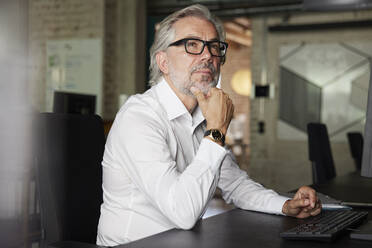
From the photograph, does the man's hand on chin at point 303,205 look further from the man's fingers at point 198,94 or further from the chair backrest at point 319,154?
the chair backrest at point 319,154

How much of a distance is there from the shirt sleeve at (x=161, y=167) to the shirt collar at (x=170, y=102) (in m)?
0.08

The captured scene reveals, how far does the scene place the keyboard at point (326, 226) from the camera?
46.3 inches

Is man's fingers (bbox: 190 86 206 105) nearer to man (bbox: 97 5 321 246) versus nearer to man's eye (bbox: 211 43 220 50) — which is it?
man (bbox: 97 5 321 246)

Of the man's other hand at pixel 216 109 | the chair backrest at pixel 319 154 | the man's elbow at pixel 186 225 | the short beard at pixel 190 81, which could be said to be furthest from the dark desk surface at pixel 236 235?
the chair backrest at pixel 319 154

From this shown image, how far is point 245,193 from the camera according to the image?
171 cm

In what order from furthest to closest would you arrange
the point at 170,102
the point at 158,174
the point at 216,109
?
the point at 170,102, the point at 216,109, the point at 158,174

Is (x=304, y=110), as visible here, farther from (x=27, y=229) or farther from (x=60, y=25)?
(x=27, y=229)

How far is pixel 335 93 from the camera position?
6750 mm

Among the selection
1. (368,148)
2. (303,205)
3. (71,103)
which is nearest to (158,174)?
(303,205)

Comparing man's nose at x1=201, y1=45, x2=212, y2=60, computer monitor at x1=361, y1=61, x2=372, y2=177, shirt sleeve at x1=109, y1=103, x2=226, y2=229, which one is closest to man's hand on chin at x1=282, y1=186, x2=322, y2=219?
computer monitor at x1=361, y1=61, x2=372, y2=177

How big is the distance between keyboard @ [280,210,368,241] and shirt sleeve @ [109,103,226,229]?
0.85ft

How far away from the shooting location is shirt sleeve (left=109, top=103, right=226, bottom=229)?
51.3 inches

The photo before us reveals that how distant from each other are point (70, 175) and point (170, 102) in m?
0.40

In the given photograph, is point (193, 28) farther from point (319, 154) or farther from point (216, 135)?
point (319, 154)
